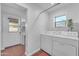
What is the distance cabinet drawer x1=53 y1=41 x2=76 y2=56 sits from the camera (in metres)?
1.08

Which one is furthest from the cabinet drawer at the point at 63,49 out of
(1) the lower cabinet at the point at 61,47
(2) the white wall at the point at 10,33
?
(2) the white wall at the point at 10,33

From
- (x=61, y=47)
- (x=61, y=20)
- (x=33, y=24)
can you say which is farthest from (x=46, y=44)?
(x=61, y=20)

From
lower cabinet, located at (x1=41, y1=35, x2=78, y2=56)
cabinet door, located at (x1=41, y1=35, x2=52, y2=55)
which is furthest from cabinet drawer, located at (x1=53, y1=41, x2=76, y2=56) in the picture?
cabinet door, located at (x1=41, y1=35, x2=52, y2=55)

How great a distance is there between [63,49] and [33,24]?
956mm

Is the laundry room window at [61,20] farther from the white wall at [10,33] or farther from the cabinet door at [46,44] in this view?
the white wall at [10,33]

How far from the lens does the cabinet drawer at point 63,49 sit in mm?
1084

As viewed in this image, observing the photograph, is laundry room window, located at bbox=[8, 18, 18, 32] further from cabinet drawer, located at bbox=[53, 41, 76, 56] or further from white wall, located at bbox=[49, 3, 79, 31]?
cabinet drawer, located at bbox=[53, 41, 76, 56]

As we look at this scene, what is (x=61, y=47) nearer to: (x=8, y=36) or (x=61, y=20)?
(x=61, y=20)

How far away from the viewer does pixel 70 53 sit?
111 cm

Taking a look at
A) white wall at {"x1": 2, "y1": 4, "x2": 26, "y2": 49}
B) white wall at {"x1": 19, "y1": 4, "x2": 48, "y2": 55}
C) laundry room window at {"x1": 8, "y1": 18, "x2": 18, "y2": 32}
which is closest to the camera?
white wall at {"x1": 19, "y1": 4, "x2": 48, "y2": 55}

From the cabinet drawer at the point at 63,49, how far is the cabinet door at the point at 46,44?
0.56 ft

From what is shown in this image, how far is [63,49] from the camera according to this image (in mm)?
1250

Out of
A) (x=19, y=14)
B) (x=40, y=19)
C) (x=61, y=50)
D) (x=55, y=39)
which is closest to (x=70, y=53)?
(x=61, y=50)

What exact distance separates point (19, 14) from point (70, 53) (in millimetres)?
1572
